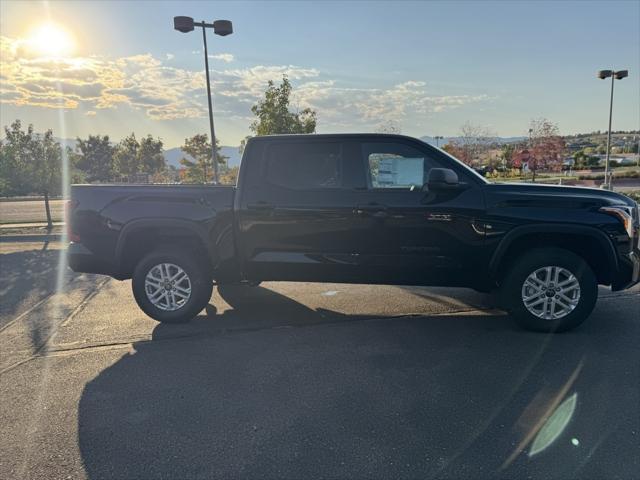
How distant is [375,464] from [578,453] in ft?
3.95

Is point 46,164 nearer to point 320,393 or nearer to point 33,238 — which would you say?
point 33,238

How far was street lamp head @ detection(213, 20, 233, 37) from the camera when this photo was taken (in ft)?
38.0

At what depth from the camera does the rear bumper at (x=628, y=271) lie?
4.09 meters

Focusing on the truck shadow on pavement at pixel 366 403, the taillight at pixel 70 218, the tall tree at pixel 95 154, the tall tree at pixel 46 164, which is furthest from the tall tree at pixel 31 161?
the truck shadow on pavement at pixel 366 403

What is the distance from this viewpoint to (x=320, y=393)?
3246mm

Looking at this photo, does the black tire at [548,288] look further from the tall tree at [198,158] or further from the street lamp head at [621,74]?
the tall tree at [198,158]

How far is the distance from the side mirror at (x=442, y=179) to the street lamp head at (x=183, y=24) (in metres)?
10.3

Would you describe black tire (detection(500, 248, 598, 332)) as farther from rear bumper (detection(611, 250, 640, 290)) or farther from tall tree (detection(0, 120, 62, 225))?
tall tree (detection(0, 120, 62, 225))

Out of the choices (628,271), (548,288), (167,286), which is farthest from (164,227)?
(628,271)

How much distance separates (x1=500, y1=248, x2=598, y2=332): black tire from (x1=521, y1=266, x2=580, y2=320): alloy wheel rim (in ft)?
0.04

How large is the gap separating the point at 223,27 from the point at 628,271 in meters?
11.2

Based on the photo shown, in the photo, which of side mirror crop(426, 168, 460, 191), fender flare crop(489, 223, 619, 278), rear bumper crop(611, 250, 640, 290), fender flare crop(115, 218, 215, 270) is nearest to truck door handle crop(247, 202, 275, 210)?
fender flare crop(115, 218, 215, 270)

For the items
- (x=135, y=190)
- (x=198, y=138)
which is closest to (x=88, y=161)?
(x=198, y=138)

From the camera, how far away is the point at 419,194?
425 centimetres
